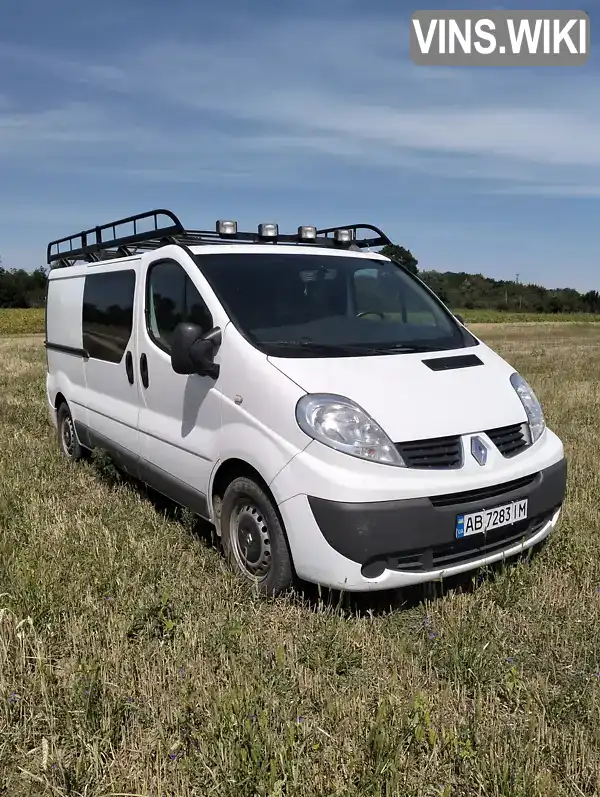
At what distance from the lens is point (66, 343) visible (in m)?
6.60

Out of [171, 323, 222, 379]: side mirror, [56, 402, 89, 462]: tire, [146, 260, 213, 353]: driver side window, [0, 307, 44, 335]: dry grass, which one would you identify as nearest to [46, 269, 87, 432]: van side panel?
[56, 402, 89, 462]: tire

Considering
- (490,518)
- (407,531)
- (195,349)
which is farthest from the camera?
(195,349)

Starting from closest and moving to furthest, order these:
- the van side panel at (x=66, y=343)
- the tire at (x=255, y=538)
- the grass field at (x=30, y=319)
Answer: the tire at (x=255, y=538) < the van side panel at (x=66, y=343) < the grass field at (x=30, y=319)

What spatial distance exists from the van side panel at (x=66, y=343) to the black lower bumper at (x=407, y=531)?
3637mm

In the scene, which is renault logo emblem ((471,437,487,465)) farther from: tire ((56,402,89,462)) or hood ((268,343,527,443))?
tire ((56,402,89,462))

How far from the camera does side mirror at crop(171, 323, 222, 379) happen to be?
373 centimetres

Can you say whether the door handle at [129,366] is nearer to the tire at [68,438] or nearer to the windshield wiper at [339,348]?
the windshield wiper at [339,348]

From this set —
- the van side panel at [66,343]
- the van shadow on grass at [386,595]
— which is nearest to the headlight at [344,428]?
the van shadow on grass at [386,595]

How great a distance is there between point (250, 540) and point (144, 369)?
162cm

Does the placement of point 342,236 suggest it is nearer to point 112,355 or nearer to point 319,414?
point 112,355

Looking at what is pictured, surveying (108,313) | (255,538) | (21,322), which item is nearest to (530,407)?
(255,538)

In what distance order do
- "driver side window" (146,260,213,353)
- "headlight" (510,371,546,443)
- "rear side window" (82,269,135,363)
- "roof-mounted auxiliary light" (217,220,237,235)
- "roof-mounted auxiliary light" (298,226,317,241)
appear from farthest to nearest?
"roof-mounted auxiliary light" (298,226,317,241) → "rear side window" (82,269,135,363) → "roof-mounted auxiliary light" (217,220,237,235) → "driver side window" (146,260,213,353) → "headlight" (510,371,546,443)

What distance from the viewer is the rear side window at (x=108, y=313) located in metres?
4.99

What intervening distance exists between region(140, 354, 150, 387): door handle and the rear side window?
333 millimetres
